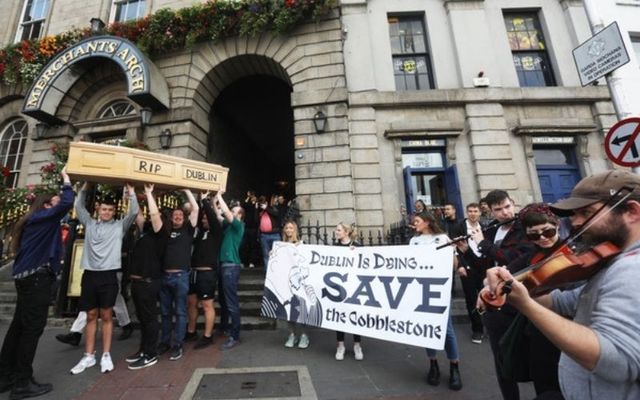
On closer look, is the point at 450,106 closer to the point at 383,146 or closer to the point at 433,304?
the point at 383,146

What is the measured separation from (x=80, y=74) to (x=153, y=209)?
9591mm

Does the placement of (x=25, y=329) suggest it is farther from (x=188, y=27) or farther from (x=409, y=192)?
(x=188, y=27)

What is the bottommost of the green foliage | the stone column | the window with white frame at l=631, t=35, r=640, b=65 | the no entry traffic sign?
the no entry traffic sign

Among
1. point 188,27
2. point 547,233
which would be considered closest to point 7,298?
point 188,27

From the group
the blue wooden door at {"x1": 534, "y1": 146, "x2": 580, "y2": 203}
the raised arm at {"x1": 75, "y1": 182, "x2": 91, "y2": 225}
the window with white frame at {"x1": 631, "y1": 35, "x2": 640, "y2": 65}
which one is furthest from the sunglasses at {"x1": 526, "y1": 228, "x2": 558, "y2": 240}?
the window with white frame at {"x1": 631, "y1": 35, "x2": 640, "y2": 65}

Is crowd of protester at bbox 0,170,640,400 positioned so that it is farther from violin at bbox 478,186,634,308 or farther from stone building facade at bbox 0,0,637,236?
stone building facade at bbox 0,0,637,236

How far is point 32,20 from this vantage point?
12688 mm

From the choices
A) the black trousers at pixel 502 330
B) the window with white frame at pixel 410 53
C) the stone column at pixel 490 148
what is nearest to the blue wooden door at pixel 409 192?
the stone column at pixel 490 148

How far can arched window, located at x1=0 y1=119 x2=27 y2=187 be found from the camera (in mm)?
11414

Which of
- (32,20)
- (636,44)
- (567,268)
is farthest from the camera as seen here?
(32,20)

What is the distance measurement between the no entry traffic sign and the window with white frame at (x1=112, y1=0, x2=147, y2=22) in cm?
1537

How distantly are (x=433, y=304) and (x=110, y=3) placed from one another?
16.2 m

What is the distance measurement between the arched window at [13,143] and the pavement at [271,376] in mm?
10933

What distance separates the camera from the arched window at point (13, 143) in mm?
11414
